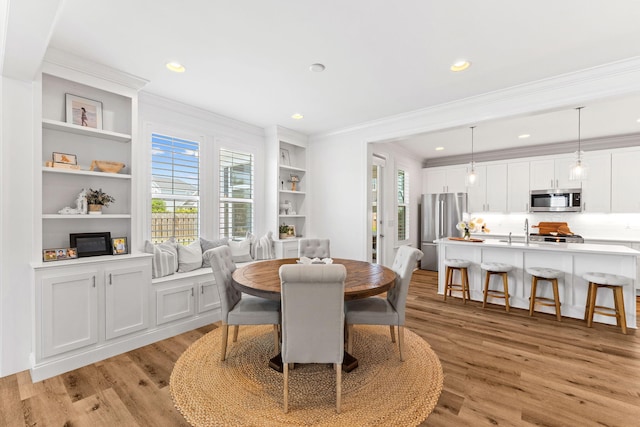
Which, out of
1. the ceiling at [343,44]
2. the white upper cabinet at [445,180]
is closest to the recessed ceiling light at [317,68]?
the ceiling at [343,44]

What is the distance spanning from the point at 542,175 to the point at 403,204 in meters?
2.76

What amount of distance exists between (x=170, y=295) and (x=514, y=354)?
3.47m

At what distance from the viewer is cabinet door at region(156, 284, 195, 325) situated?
Result: 3021mm

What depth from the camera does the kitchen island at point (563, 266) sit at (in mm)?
3336

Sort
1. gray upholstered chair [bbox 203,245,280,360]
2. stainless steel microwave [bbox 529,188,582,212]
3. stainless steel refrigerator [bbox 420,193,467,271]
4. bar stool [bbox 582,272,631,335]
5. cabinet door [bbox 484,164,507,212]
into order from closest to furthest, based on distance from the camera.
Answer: gray upholstered chair [bbox 203,245,280,360]
bar stool [bbox 582,272,631,335]
stainless steel microwave [bbox 529,188,582,212]
cabinet door [bbox 484,164,507,212]
stainless steel refrigerator [bbox 420,193,467,271]

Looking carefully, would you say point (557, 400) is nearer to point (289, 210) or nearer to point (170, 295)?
point (170, 295)

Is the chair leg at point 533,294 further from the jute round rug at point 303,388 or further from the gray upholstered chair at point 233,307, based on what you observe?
the gray upholstered chair at point 233,307

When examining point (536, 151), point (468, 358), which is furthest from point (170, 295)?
point (536, 151)

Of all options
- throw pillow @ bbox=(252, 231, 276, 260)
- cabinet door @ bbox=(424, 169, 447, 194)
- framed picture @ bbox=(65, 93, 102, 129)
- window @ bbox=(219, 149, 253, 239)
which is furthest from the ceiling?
cabinet door @ bbox=(424, 169, 447, 194)

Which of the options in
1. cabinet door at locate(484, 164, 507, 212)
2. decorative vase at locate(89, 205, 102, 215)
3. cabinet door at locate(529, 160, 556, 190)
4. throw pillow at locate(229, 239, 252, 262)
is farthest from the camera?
cabinet door at locate(484, 164, 507, 212)

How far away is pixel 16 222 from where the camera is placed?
92.4 inches

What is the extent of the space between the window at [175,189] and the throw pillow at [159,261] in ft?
1.06

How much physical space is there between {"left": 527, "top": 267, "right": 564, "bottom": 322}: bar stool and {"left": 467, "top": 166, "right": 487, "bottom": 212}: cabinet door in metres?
2.99

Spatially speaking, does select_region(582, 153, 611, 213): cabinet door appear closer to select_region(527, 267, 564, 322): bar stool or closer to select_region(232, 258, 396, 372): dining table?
select_region(527, 267, 564, 322): bar stool
